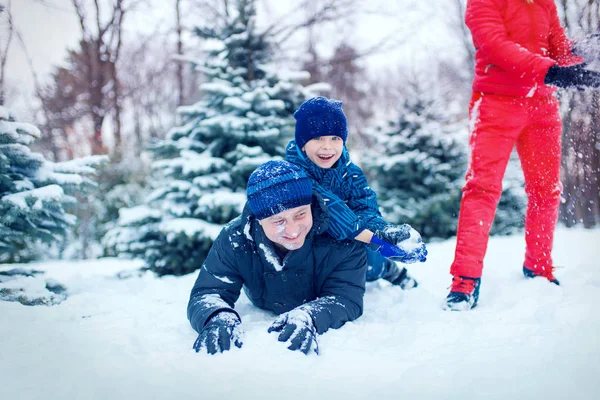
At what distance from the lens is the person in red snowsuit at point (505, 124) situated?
2070 millimetres

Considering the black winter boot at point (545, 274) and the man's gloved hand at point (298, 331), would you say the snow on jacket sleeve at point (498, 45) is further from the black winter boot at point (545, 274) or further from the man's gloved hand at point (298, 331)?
the man's gloved hand at point (298, 331)

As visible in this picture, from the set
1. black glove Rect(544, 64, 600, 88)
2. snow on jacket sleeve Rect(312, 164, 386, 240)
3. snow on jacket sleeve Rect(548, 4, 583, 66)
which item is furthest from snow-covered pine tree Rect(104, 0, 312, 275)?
black glove Rect(544, 64, 600, 88)

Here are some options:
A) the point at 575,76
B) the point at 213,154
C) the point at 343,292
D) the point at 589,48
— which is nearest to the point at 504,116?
the point at 575,76

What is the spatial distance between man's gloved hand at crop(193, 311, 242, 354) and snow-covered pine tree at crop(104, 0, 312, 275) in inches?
97.4

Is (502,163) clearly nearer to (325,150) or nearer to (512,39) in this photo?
(512,39)

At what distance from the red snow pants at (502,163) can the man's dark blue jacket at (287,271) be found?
73 centimetres

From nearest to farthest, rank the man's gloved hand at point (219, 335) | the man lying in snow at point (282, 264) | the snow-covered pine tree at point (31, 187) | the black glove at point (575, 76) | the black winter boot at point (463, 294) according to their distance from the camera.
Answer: the man's gloved hand at point (219, 335), the man lying in snow at point (282, 264), the black glove at point (575, 76), the black winter boot at point (463, 294), the snow-covered pine tree at point (31, 187)

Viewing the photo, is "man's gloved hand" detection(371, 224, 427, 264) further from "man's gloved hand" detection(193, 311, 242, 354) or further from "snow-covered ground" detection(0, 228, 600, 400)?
"man's gloved hand" detection(193, 311, 242, 354)

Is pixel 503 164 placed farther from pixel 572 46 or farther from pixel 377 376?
pixel 377 376

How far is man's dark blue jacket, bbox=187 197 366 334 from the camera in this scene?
1751 mm

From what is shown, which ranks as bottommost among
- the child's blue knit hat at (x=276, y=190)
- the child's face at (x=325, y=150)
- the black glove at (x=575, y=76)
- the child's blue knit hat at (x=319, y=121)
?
the child's blue knit hat at (x=276, y=190)

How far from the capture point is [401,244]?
1.81 m

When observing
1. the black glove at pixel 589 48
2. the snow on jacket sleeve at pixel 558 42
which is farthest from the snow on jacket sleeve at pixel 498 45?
the snow on jacket sleeve at pixel 558 42

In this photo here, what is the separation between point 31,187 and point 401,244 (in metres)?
2.44
